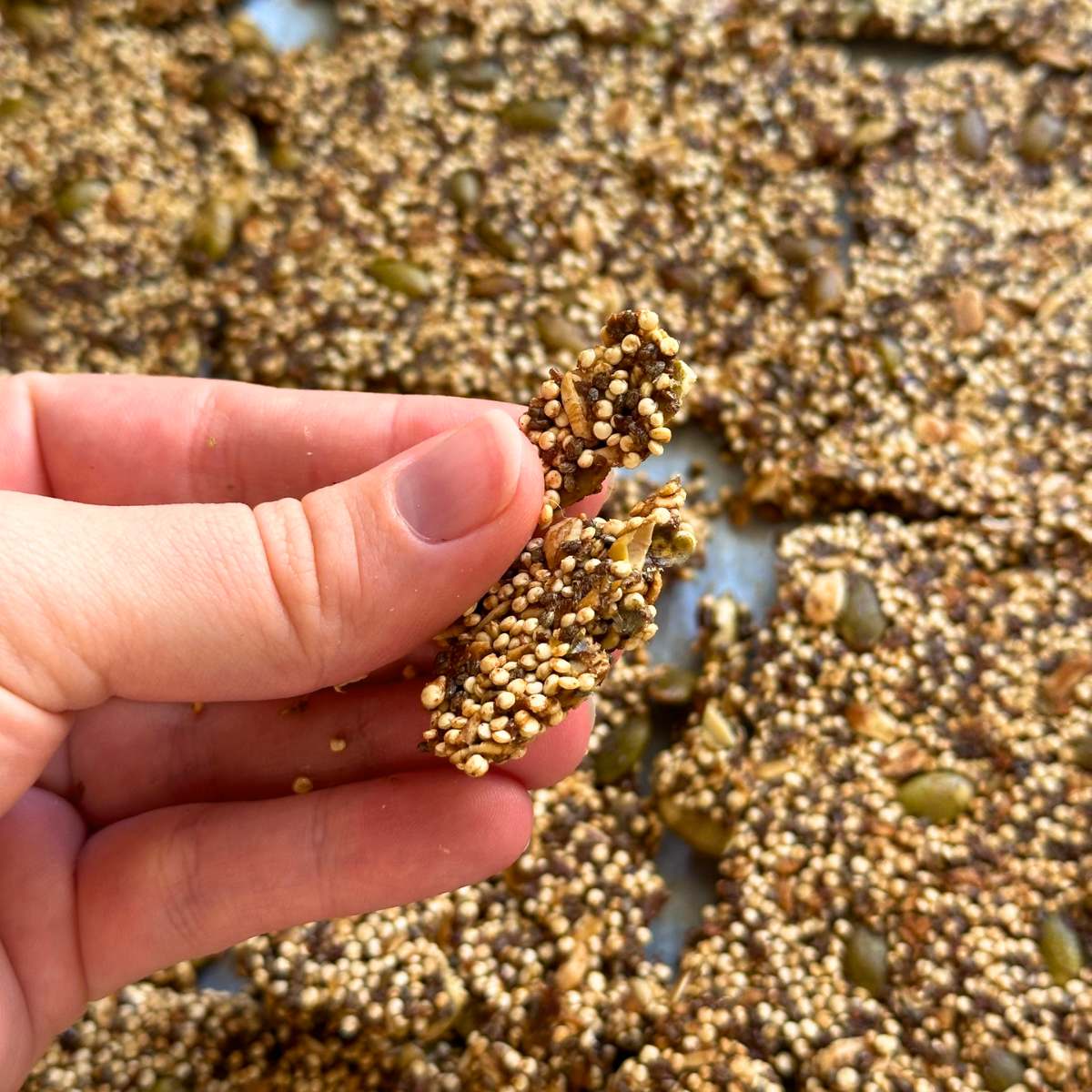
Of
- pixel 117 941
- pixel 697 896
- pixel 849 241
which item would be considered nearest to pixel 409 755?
pixel 117 941

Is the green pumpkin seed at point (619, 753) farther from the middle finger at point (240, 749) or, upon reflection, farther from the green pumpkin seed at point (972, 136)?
the green pumpkin seed at point (972, 136)

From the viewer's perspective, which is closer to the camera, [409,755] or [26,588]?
[26,588]

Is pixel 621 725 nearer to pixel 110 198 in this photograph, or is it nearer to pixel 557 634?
pixel 557 634

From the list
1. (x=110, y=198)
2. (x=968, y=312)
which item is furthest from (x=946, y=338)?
(x=110, y=198)

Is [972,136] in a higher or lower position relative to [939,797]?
higher

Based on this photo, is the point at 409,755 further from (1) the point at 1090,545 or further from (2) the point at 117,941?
(1) the point at 1090,545

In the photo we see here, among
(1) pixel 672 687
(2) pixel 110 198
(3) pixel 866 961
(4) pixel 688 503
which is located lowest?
(3) pixel 866 961

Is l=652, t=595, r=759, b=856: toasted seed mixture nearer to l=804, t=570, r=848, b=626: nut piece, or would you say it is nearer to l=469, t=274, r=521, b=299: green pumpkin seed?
l=804, t=570, r=848, b=626: nut piece
